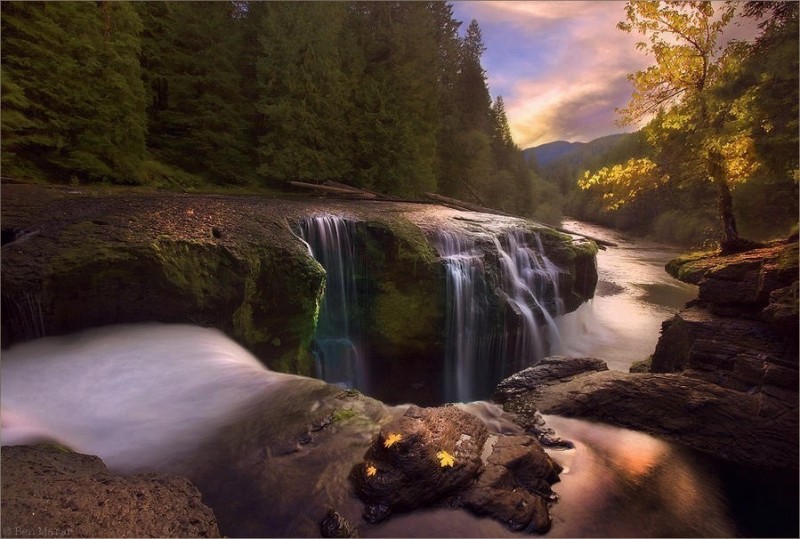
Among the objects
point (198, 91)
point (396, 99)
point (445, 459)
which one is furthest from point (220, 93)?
point (445, 459)

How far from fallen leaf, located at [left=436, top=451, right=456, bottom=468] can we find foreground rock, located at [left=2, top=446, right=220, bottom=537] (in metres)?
2.04

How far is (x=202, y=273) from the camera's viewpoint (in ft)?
21.6

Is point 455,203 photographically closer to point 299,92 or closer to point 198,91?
point 299,92

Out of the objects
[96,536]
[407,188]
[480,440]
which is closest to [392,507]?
[480,440]

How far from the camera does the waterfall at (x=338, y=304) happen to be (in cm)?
994

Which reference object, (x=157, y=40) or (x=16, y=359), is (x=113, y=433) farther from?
(x=157, y=40)

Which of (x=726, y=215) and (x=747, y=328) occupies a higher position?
(x=726, y=215)

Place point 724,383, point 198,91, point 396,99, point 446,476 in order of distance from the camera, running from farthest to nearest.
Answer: point 396,99, point 198,91, point 724,383, point 446,476

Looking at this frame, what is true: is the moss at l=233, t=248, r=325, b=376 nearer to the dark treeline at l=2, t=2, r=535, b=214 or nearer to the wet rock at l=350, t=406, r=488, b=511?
the wet rock at l=350, t=406, r=488, b=511

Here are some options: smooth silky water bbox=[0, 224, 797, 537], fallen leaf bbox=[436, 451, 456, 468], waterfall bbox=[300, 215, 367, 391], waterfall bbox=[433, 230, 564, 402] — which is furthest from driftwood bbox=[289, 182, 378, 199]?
fallen leaf bbox=[436, 451, 456, 468]

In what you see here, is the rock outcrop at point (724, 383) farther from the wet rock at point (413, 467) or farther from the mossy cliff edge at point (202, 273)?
the mossy cliff edge at point (202, 273)

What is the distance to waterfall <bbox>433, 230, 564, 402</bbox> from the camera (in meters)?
11.0

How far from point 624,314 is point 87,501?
1910cm

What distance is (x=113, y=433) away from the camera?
4035mm
